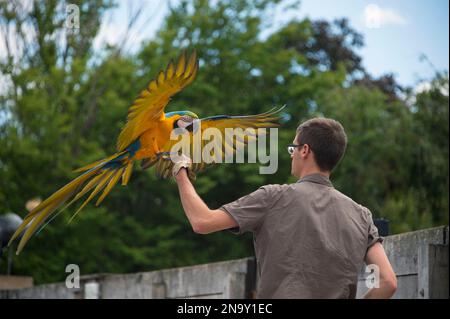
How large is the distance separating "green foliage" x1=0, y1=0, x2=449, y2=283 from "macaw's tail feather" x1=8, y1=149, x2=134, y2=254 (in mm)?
11430

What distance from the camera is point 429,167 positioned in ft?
47.0

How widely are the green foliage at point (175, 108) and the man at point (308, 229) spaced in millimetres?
11758

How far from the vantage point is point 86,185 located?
11.2 ft

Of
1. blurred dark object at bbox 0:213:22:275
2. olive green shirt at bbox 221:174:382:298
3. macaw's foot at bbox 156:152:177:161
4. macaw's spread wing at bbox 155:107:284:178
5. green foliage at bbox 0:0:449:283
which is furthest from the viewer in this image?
green foliage at bbox 0:0:449:283

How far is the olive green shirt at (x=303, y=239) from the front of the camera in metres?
2.57

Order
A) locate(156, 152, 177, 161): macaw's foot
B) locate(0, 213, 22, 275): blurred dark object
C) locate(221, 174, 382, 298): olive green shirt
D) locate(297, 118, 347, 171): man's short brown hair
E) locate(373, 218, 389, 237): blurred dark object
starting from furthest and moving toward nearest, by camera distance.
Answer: locate(0, 213, 22, 275): blurred dark object < locate(373, 218, 389, 237): blurred dark object < locate(156, 152, 177, 161): macaw's foot < locate(297, 118, 347, 171): man's short brown hair < locate(221, 174, 382, 298): olive green shirt

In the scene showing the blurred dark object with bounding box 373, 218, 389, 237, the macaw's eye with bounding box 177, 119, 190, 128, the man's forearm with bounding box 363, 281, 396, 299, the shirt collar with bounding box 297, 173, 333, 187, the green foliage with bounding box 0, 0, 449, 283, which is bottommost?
the man's forearm with bounding box 363, 281, 396, 299

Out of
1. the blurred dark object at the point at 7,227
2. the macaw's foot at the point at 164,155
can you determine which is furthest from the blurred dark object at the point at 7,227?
the macaw's foot at the point at 164,155

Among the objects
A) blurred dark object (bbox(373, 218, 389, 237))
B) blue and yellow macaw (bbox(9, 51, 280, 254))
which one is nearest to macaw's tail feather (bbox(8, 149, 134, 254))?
blue and yellow macaw (bbox(9, 51, 280, 254))

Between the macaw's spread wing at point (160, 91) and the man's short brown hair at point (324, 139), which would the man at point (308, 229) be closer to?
the man's short brown hair at point (324, 139)

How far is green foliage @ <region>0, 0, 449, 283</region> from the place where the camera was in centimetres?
1583

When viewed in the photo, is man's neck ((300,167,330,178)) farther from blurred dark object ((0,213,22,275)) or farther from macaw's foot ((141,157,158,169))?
blurred dark object ((0,213,22,275))
